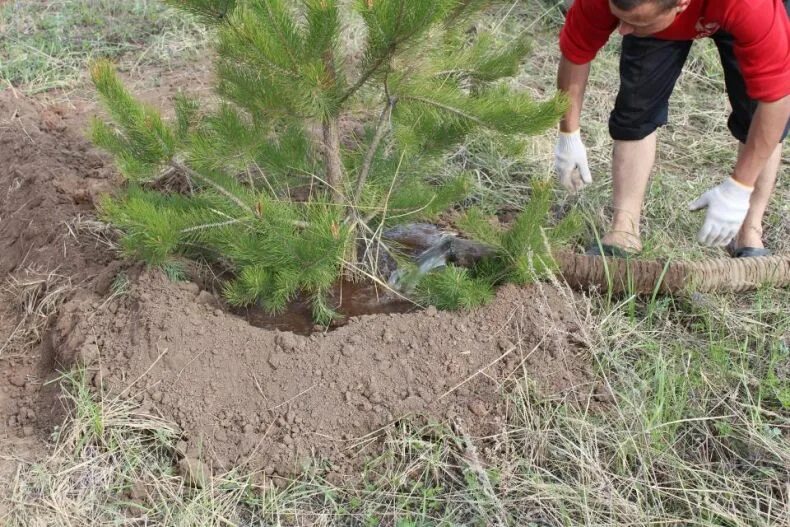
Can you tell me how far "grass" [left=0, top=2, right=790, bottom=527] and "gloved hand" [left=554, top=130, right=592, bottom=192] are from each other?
584 millimetres

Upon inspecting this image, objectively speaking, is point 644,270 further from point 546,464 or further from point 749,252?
point 546,464

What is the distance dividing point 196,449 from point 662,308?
148 centimetres

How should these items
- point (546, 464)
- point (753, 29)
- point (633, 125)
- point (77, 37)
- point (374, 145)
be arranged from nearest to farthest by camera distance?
point (546, 464)
point (753, 29)
point (374, 145)
point (633, 125)
point (77, 37)

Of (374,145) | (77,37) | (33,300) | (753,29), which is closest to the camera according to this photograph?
(753,29)

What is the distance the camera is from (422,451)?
6.66 feet

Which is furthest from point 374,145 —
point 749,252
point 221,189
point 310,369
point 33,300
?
point 749,252

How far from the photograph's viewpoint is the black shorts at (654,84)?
2486 millimetres

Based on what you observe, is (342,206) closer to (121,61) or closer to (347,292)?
(347,292)

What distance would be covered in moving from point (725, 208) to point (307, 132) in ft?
4.41

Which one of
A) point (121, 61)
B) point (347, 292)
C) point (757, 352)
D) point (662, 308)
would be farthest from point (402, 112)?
point (121, 61)

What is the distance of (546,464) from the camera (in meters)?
2.01

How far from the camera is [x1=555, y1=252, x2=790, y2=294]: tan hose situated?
2480 mm

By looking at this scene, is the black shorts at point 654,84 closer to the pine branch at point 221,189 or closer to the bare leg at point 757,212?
the bare leg at point 757,212

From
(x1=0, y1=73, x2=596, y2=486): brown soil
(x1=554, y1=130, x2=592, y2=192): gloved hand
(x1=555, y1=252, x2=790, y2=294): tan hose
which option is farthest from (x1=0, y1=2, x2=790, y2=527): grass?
(x1=554, y1=130, x2=592, y2=192): gloved hand
